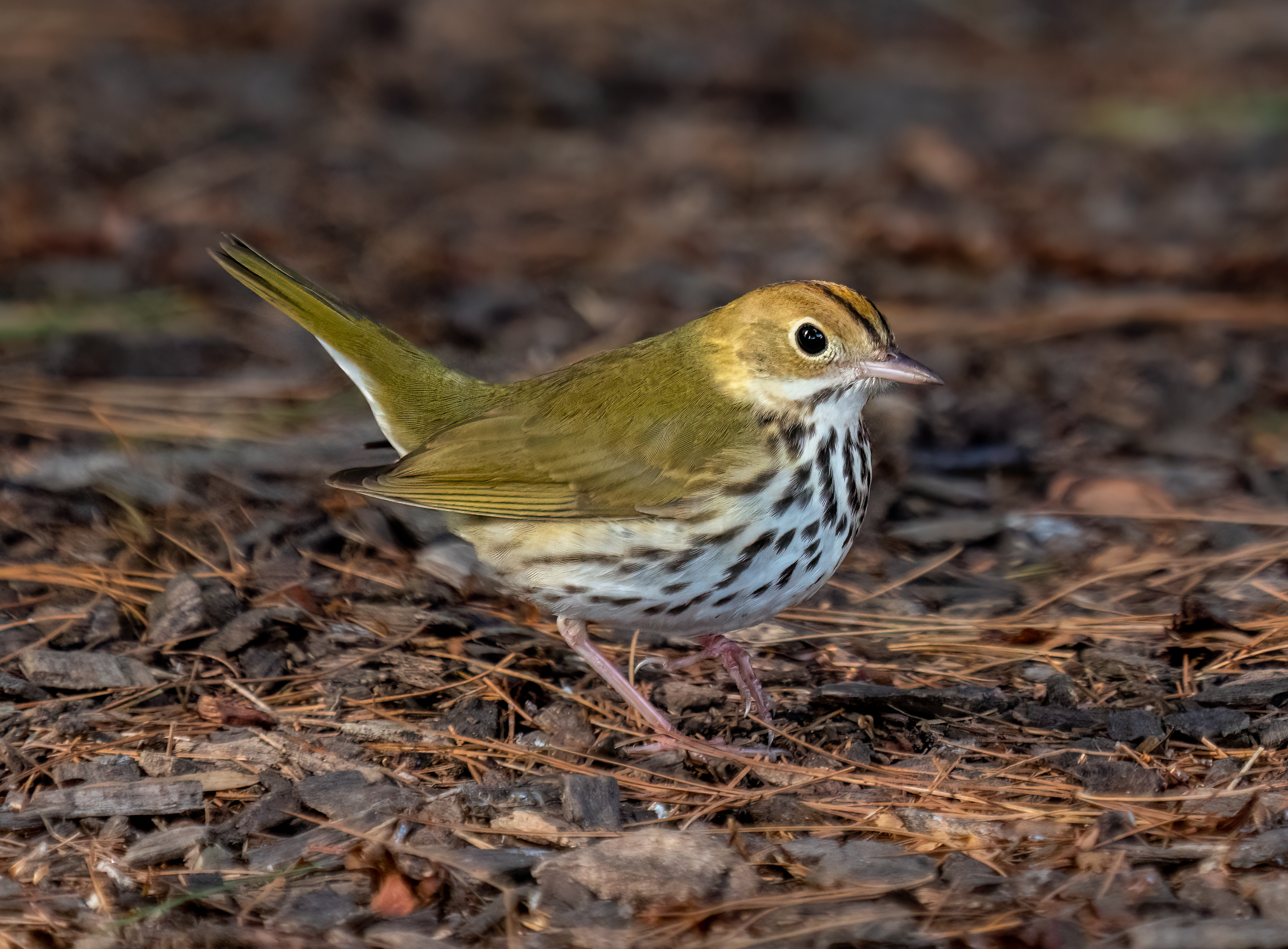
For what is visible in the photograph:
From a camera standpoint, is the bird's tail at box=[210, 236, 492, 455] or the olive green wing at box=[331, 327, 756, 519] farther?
the bird's tail at box=[210, 236, 492, 455]

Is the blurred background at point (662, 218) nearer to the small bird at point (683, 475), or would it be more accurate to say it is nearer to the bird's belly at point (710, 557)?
the small bird at point (683, 475)

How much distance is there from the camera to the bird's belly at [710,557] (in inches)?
146

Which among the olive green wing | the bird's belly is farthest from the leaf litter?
the olive green wing

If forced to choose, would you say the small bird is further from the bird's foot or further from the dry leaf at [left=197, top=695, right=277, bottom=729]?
the dry leaf at [left=197, top=695, right=277, bottom=729]

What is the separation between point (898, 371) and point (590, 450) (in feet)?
2.95

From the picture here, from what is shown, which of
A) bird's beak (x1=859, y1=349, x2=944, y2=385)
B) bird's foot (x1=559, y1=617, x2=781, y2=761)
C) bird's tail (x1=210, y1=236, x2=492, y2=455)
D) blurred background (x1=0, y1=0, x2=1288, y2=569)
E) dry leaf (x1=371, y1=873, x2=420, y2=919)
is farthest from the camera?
blurred background (x1=0, y1=0, x2=1288, y2=569)

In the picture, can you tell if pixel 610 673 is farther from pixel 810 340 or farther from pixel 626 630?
pixel 810 340

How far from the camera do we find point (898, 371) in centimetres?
382

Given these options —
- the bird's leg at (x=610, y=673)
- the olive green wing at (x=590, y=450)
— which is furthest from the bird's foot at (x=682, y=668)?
the olive green wing at (x=590, y=450)

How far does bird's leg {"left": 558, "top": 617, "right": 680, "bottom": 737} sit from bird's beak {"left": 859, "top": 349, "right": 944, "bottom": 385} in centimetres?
88

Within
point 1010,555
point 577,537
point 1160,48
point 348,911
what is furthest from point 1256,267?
point 348,911

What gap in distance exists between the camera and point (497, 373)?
19.3 feet

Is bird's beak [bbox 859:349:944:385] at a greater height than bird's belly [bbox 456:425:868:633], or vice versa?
bird's beak [bbox 859:349:944:385]

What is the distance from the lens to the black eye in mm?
3857
